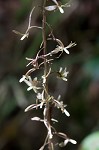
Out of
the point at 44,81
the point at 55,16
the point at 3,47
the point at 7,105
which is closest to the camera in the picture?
the point at 44,81

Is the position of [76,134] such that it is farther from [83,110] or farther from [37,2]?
[37,2]

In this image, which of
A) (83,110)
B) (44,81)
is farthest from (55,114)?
(44,81)

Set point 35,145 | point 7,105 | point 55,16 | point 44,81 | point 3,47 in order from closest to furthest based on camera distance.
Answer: point 44,81 < point 55,16 < point 7,105 < point 35,145 < point 3,47

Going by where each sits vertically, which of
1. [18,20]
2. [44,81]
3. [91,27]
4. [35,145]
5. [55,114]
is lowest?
[35,145]

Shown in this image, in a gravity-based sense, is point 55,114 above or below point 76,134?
above

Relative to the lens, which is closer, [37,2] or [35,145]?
[37,2]

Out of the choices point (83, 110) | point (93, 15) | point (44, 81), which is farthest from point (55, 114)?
point (44, 81)

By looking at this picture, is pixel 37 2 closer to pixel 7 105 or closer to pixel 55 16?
pixel 55 16
